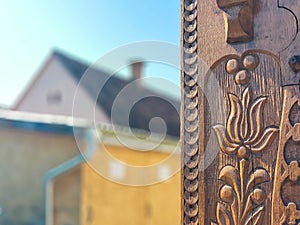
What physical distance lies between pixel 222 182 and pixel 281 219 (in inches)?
4.4

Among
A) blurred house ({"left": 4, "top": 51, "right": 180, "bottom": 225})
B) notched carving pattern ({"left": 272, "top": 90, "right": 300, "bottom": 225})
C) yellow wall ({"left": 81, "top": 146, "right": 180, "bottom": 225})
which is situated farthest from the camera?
yellow wall ({"left": 81, "top": 146, "right": 180, "bottom": 225})

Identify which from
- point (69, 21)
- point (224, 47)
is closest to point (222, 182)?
point (224, 47)

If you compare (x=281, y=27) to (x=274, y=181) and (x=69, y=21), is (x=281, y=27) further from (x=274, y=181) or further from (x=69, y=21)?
(x=69, y=21)

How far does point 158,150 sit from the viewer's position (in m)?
5.40

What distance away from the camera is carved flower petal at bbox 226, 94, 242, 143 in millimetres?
678

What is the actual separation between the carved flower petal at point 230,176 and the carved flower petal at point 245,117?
0.19 feet

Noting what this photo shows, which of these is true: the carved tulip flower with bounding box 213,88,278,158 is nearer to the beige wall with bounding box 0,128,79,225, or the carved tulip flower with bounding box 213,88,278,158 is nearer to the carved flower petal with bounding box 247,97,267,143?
the carved flower petal with bounding box 247,97,267,143

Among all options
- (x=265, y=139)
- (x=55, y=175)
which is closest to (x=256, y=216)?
(x=265, y=139)

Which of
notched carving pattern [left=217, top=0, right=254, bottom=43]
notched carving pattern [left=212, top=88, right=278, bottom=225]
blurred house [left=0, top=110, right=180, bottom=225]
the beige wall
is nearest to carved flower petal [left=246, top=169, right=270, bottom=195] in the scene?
notched carving pattern [left=212, top=88, right=278, bottom=225]

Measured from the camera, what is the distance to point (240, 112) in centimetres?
68

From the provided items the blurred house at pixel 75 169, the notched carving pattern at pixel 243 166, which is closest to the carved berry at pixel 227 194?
the notched carving pattern at pixel 243 166

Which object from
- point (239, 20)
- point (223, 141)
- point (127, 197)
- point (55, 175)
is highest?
point (239, 20)

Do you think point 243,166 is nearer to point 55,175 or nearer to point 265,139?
point 265,139

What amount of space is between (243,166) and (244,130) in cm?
6
